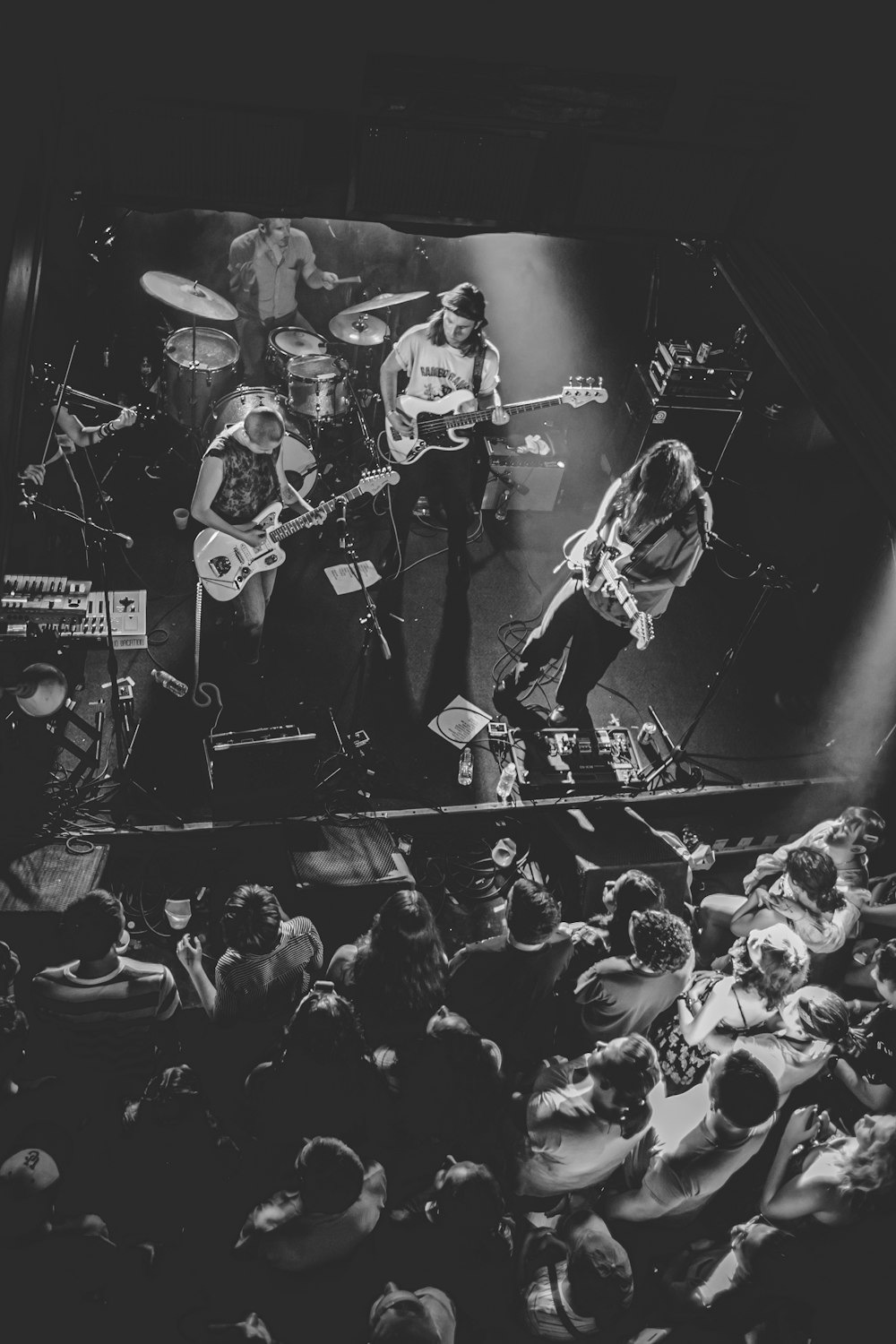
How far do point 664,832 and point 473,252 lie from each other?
5.91 metres

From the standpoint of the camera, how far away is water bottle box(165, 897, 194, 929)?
456 cm

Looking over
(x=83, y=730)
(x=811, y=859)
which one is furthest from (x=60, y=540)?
(x=811, y=859)

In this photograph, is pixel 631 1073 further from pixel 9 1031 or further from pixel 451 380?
pixel 451 380

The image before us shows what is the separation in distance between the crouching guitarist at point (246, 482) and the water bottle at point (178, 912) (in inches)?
67.6

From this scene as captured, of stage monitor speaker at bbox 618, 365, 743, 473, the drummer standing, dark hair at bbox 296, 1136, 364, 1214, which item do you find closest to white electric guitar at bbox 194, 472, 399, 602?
the drummer standing

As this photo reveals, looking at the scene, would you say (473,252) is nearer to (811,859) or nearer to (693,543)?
(693,543)

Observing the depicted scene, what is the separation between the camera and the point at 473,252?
28.3ft

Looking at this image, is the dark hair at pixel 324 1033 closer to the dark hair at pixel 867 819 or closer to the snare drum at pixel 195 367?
the dark hair at pixel 867 819

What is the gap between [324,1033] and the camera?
331 cm

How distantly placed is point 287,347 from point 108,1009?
470 cm

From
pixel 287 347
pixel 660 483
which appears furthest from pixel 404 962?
pixel 287 347

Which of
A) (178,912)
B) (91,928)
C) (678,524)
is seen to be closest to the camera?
(91,928)

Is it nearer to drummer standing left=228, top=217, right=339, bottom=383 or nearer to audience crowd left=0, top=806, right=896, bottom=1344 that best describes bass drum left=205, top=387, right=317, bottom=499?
drummer standing left=228, top=217, right=339, bottom=383

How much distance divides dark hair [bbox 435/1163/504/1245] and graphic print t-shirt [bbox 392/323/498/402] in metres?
4.53
